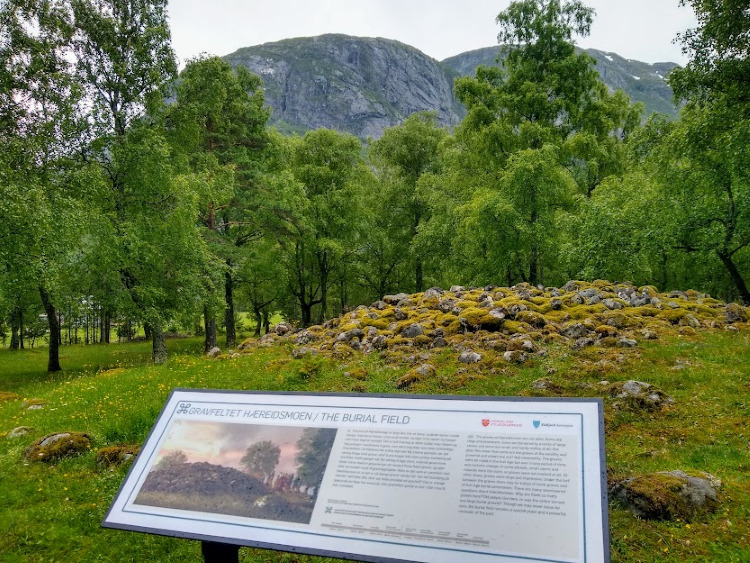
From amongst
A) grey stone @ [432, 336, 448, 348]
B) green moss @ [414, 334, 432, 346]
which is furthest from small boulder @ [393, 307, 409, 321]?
grey stone @ [432, 336, 448, 348]

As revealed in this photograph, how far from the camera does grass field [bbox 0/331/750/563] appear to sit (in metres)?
5.95

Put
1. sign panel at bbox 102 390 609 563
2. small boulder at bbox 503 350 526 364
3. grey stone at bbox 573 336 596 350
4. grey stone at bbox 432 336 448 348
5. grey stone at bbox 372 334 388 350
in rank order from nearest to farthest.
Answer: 1. sign panel at bbox 102 390 609 563
2. small boulder at bbox 503 350 526 364
3. grey stone at bbox 573 336 596 350
4. grey stone at bbox 432 336 448 348
5. grey stone at bbox 372 334 388 350

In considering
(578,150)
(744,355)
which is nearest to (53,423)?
(744,355)

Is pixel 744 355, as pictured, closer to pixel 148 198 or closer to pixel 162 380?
pixel 162 380

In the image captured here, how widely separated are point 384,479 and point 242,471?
146 centimetres

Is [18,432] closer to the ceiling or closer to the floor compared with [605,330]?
closer to the floor

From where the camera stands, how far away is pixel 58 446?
8.77 m

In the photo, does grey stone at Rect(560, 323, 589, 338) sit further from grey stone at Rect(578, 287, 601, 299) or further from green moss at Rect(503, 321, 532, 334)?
grey stone at Rect(578, 287, 601, 299)

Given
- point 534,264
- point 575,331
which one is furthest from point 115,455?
point 534,264

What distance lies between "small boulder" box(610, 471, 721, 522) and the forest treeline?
11.0 metres

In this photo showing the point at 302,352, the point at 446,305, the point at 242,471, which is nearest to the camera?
the point at 242,471

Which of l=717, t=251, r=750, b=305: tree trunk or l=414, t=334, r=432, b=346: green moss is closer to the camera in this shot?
l=414, t=334, r=432, b=346: green moss

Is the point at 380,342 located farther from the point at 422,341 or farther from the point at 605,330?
the point at 605,330

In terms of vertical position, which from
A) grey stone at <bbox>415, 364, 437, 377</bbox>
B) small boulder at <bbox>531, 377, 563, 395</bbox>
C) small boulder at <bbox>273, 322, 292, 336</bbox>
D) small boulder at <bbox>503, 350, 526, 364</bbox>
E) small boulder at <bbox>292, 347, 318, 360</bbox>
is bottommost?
small boulder at <bbox>273, 322, 292, 336</bbox>
